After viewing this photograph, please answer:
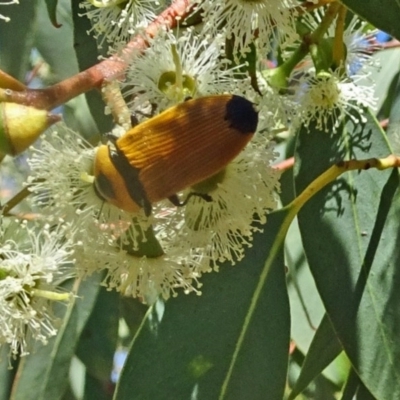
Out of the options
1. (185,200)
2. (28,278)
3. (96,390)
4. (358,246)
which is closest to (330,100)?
(358,246)

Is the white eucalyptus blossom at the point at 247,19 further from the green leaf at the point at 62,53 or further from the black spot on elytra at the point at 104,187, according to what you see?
the green leaf at the point at 62,53

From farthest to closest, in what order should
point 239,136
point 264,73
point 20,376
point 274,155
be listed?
point 20,376 < point 264,73 < point 274,155 < point 239,136

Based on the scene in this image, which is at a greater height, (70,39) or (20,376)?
(70,39)

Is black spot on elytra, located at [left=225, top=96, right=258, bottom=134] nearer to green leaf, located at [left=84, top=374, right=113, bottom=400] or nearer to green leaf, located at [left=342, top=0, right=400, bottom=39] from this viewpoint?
green leaf, located at [left=342, top=0, right=400, bottom=39]

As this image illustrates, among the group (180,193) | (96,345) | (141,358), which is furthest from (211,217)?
(96,345)

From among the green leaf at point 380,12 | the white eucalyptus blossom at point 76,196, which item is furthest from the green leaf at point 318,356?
the green leaf at point 380,12

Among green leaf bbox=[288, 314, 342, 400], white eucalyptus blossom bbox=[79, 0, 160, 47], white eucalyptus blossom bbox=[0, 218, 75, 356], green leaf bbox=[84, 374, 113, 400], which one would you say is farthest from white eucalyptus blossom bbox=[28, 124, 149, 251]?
green leaf bbox=[84, 374, 113, 400]

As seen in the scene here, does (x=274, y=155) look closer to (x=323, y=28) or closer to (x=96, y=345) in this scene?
(x=323, y=28)
